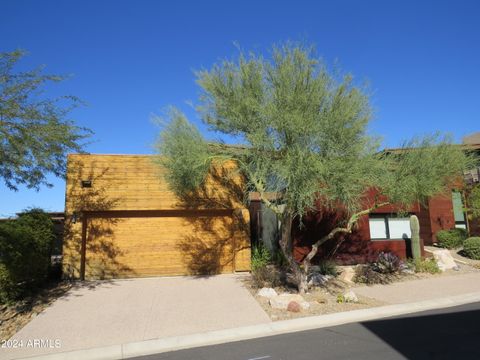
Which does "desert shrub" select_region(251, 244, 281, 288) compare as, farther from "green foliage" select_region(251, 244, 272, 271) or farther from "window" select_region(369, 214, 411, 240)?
"window" select_region(369, 214, 411, 240)


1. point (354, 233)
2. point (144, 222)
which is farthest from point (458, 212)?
point (144, 222)

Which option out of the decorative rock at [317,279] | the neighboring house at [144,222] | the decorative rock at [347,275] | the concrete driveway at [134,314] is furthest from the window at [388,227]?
the concrete driveway at [134,314]

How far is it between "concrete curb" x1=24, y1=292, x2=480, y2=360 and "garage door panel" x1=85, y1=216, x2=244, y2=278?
627 centimetres

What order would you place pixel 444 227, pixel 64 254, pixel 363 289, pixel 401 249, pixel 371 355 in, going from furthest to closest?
pixel 444 227, pixel 401 249, pixel 64 254, pixel 363 289, pixel 371 355

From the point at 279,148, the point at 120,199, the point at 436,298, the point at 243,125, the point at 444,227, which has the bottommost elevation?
the point at 436,298

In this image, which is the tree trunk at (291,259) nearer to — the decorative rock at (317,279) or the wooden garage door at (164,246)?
the decorative rock at (317,279)

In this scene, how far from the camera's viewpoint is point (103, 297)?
10859 mm

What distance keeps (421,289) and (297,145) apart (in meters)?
6.29

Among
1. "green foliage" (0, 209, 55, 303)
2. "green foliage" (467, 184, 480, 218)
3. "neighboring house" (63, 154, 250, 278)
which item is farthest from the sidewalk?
"green foliage" (0, 209, 55, 303)

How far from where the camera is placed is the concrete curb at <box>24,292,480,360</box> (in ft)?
21.9

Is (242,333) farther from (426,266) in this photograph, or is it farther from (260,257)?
(426,266)

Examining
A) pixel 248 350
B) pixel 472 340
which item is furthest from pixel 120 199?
pixel 472 340

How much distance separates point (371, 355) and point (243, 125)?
241 inches

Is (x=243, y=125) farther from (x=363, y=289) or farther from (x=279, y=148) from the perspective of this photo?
(x=363, y=289)
